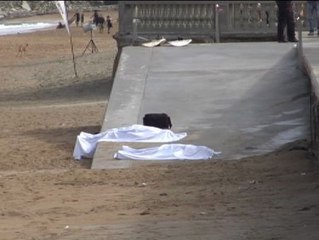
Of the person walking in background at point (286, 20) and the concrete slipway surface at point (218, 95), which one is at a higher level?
the person walking in background at point (286, 20)

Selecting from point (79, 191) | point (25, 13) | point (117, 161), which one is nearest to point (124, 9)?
point (117, 161)

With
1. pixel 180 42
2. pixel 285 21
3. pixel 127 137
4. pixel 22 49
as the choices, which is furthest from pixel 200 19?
pixel 22 49

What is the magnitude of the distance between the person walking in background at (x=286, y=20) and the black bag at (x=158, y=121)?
19.2ft

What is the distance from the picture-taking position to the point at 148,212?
10.4m

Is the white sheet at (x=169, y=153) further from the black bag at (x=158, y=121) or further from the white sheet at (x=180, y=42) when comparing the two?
the white sheet at (x=180, y=42)

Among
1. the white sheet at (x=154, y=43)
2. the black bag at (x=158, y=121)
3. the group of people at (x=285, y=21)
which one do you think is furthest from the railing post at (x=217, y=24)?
the black bag at (x=158, y=121)

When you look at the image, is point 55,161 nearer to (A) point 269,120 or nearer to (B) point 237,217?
(A) point 269,120

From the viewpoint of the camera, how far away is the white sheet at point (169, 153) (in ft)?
47.2

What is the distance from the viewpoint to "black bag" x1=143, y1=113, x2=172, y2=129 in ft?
51.9

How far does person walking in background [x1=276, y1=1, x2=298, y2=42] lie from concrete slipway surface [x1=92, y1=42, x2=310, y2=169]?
606 mm

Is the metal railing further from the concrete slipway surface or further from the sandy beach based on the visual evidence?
the sandy beach

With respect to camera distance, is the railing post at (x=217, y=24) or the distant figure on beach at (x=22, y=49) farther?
the distant figure on beach at (x=22, y=49)

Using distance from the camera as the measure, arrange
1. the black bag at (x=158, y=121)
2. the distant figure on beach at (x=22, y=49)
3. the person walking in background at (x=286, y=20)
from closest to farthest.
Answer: the black bag at (x=158, y=121) → the person walking in background at (x=286, y=20) → the distant figure on beach at (x=22, y=49)

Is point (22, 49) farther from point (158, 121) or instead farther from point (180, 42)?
point (158, 121)
